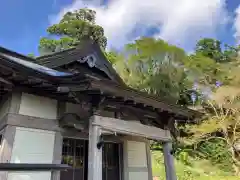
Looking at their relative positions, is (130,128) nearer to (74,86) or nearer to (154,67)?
(74,86)

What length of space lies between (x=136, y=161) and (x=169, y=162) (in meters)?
1.13

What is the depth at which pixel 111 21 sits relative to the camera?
21609mm

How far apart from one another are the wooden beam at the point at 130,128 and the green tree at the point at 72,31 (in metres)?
14.7

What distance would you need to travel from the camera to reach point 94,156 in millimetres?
3637

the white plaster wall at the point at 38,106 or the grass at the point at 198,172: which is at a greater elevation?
the white plaster wall at the point at 38,106

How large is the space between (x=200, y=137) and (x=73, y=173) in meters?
8.41

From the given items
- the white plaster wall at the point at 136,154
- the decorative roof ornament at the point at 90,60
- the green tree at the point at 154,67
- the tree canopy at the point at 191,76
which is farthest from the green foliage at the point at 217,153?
the decorative roof ornament at the point at 90,60

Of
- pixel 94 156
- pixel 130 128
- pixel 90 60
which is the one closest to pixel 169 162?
pixel 130 128

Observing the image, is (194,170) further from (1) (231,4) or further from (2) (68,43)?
(2) (68,43)

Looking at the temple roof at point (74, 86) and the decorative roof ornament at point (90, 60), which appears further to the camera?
the decorative roof ornament at point (90, 60)

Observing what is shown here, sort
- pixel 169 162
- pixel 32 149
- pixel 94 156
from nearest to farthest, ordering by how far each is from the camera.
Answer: pixel 94 156 → pixel 32 149 → pixel 169 162

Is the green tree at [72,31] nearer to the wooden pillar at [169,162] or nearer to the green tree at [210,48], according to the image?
the green tree at [210,48]

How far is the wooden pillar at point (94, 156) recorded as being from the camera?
11.6ft

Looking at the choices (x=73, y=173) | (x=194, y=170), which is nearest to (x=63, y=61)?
(x=73, y=173)
